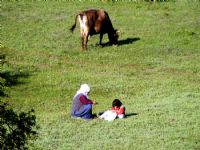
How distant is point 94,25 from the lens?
34.4 metres

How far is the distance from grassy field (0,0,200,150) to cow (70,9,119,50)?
2.02 feet

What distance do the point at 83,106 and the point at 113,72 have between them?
27.8 feet

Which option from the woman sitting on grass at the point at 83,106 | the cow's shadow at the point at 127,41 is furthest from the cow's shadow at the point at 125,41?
the woman sitting on grass at the point at 83,106

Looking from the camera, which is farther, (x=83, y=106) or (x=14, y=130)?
(x=83, y=106)

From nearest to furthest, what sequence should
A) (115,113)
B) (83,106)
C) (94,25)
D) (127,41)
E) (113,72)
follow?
(115,113)
(83,106)
(113,72)
(94,25)
(127,41)

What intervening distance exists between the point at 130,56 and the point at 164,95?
7.70 m

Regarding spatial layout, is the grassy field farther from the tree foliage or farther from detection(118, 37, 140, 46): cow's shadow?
the tree foliage

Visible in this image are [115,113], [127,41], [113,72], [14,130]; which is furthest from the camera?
[127,41]

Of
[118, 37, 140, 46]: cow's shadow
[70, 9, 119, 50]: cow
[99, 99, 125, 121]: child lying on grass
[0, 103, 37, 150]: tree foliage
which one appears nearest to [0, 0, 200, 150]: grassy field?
[118, 37, 140, 46]: cow's shadow

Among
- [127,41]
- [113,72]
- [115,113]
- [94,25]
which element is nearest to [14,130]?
[115,113]

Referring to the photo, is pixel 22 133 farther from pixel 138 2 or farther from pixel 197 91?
pixel 138 2

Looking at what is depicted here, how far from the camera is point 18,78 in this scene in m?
29.1

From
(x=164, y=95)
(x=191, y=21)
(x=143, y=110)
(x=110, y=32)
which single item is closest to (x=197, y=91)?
(x=164, y=95)

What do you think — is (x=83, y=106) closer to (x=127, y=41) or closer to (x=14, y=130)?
(x=14, y=130)
